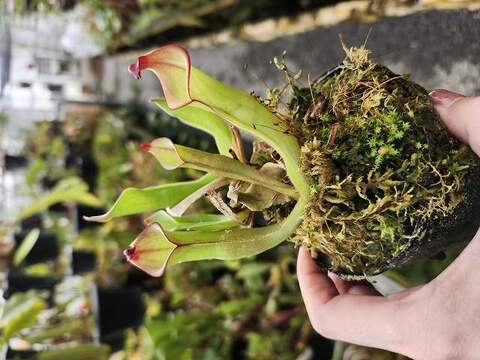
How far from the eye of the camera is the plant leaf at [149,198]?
0.72m

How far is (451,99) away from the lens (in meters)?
0.69

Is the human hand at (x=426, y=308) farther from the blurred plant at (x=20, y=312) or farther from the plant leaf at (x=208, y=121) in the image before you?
the blurred plant at (x=20, y=312)

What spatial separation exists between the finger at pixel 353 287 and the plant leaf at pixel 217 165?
170 mm

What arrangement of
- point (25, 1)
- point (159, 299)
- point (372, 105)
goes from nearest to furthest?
point (372, 105) < point (159, 299) < point (25, 1)

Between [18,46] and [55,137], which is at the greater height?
[18,46]

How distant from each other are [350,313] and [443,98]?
340mm

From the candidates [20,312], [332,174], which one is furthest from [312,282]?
Result: [20,312]

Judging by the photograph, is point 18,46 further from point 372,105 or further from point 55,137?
point 372,105

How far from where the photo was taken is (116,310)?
5.50 feet

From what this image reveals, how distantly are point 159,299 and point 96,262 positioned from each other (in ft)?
1.14

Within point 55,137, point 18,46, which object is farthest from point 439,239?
point 18,46

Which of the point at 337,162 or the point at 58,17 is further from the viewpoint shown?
the point at 58,17

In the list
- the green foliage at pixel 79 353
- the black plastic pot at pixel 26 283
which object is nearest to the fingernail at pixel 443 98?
the green foliage at pixel 79 353

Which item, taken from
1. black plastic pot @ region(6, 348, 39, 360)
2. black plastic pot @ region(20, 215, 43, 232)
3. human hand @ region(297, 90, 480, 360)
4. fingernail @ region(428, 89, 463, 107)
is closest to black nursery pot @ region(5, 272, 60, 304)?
black plastic pot @ region(6, 348, 39, 360)
